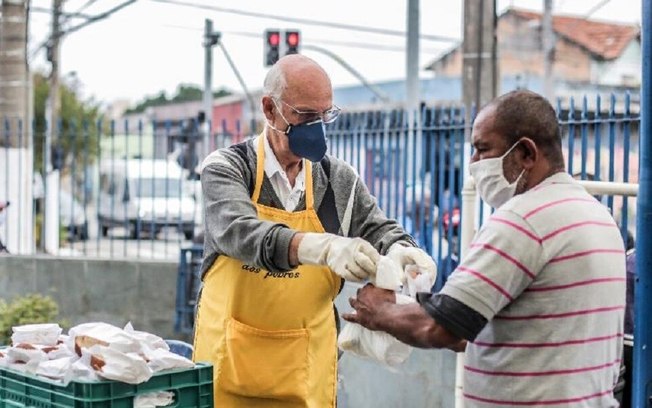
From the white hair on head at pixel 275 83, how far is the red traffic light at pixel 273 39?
954 cm

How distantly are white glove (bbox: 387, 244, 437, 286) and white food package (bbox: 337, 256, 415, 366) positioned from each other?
0.38ft

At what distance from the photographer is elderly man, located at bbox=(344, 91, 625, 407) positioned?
9.49ft

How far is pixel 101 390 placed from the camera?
10.4 ft

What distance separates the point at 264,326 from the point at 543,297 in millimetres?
1235

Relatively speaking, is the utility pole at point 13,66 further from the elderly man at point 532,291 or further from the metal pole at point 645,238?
the elderly man at point 532,291

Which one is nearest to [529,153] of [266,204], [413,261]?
[413,261]

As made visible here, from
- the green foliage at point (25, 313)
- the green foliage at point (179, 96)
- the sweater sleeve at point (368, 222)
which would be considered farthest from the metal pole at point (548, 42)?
the green foliage at point (179, 96)

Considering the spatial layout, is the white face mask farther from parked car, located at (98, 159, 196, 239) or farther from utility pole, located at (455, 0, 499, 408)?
utility pole, located at (455, 0, 499, 408)

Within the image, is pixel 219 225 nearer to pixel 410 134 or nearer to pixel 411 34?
pixel 410 134

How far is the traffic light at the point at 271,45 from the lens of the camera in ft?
43.4

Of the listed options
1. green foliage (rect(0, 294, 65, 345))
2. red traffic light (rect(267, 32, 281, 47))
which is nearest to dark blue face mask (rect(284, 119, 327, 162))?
green foliage (rect(0, 294, 65, 345))

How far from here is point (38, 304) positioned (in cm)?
918

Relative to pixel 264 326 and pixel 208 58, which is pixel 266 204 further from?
pixel 208 58

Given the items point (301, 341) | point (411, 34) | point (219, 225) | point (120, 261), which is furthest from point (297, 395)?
point (411, 34)
